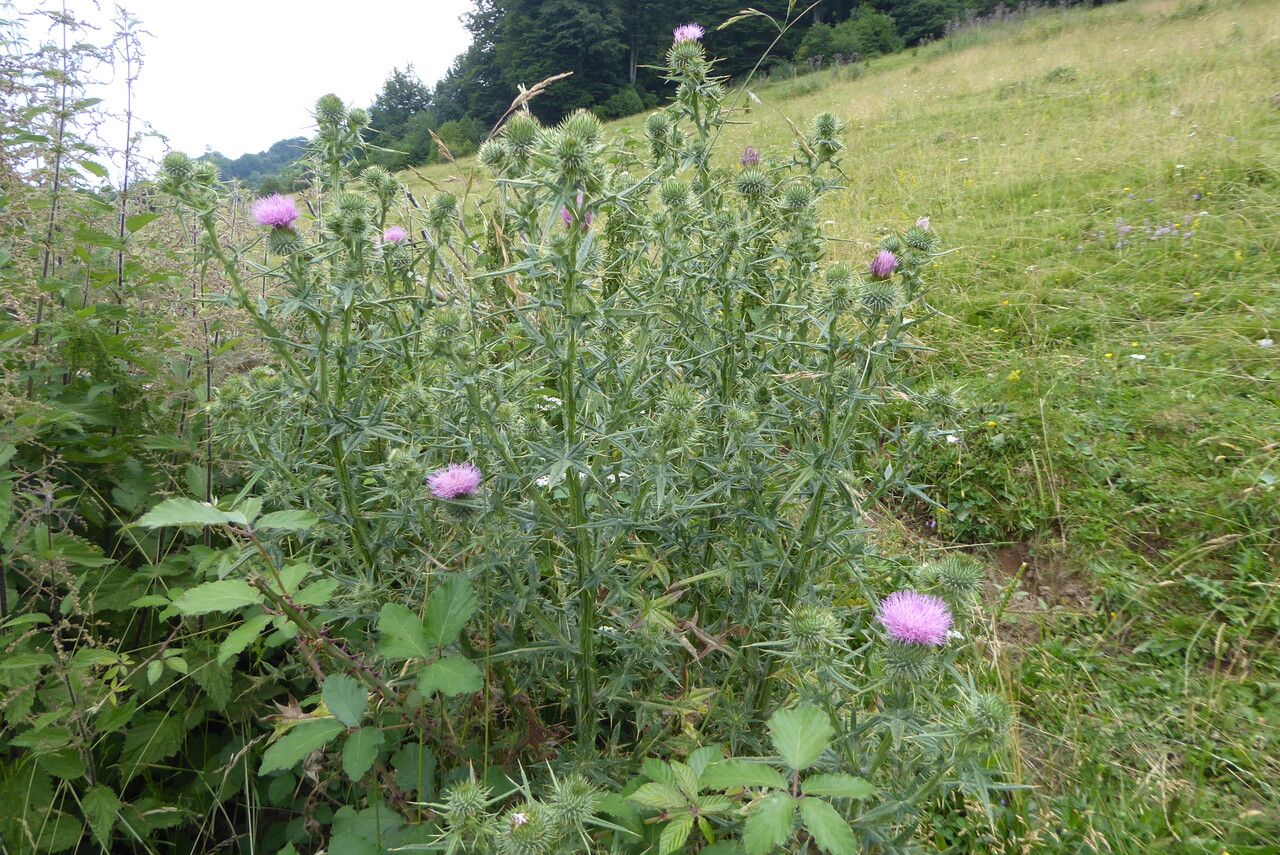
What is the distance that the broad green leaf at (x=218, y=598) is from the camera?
1290 millimetres

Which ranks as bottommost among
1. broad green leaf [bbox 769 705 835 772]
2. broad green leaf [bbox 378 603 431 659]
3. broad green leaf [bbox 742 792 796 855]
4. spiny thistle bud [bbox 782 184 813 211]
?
broad green leaf [bbox 742 792 796 855]

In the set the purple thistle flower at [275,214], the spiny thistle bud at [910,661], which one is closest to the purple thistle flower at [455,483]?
the purple thistle flower at [275,214]

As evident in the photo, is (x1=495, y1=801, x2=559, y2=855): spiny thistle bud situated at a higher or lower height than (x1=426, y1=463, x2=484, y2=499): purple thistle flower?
lower

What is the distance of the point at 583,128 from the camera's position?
1459 mm

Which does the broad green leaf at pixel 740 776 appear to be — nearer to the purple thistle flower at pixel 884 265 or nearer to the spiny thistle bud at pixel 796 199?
the purple thistle flower at pixel 884 265

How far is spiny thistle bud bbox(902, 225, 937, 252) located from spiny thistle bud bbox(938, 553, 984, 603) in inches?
35.3

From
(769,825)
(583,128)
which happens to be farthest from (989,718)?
(583,128)

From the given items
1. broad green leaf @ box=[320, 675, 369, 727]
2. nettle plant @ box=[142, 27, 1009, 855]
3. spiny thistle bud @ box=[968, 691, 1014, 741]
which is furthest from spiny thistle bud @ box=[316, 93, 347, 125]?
spiny thistle bud @ box=[968, 691, 1014, 741]

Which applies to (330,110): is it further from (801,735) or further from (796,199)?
(801,735)

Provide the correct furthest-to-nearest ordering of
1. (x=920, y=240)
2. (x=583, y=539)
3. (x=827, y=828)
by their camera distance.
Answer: (x=920, y=240) → (x=583, y=539) → (x=827, y=828)

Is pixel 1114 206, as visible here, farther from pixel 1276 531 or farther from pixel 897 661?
pixel 897 661

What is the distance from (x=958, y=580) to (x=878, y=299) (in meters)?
0.72

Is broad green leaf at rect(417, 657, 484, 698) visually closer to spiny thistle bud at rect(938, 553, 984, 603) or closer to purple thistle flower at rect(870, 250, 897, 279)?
spiny thistle bud at rect(938, 553, 984, 603)

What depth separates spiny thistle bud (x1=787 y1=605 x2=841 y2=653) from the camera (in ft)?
4.57
